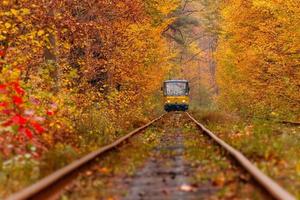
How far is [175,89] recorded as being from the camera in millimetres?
48625

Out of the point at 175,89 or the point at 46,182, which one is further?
the point at 175,89

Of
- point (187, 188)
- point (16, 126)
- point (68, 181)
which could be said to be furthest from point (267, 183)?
point (16, 126)

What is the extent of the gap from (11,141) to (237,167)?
4.62 meters

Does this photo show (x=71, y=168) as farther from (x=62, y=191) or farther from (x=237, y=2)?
(x=237, y=2)

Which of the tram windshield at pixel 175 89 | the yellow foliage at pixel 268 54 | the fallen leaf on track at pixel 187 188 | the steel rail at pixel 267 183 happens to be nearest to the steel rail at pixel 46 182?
the fallen leaf on track at pixel 187 188

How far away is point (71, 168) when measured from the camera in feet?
25.2

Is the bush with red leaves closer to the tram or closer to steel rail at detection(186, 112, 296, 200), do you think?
steel rail at detection(186, 112, 296, 200)

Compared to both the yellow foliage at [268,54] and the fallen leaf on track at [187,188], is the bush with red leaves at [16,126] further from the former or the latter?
the yellow foliage at [268,54]

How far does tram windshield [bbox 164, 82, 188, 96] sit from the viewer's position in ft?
159

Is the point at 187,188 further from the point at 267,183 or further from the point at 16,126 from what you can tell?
the point at 16,126

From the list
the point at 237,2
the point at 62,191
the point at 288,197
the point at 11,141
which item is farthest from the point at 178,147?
the point at 237,2

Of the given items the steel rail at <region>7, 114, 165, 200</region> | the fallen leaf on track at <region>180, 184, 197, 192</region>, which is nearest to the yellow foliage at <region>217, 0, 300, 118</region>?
the steel rail at <region>7, 114, 165, 200</region>

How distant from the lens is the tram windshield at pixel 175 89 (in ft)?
159

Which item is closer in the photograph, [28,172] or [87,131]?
[28,172]
